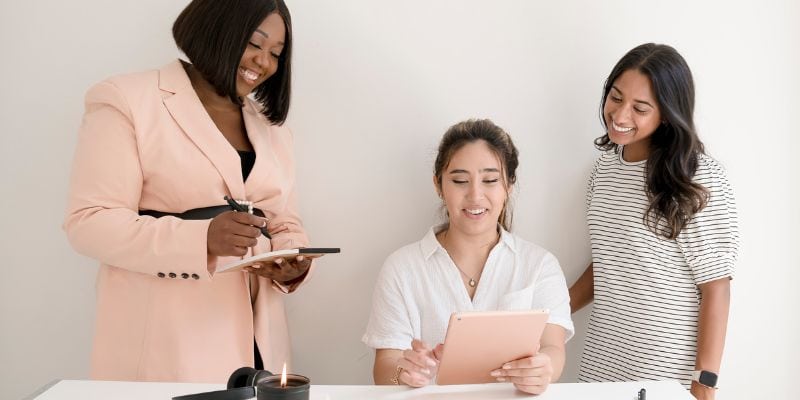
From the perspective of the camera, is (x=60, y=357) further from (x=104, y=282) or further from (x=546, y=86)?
(x=546, y=86)

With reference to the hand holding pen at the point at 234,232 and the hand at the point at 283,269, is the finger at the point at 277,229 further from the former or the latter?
the hand holding pen at the point at 234,232

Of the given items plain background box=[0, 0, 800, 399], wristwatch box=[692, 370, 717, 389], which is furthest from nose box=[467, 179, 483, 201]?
wristwatch box=[692, 370, 717, 389]

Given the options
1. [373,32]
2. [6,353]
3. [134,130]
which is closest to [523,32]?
[373,32]

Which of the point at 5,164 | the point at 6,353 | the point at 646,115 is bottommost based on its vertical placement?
the point at 6,353

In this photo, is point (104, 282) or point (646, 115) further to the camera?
point (646, 115)

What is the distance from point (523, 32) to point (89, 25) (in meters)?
1.37

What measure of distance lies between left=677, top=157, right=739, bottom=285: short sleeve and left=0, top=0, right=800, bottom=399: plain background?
339mm

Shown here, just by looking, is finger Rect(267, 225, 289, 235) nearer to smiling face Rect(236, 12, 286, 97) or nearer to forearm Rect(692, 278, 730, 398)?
smiling face Rect(236, 12, 286, 97)

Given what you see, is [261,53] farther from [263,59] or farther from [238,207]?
[238,207]

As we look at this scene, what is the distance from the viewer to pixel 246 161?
206 cm

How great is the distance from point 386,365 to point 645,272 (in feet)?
2.72

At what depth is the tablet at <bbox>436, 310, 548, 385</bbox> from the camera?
4.95 ft

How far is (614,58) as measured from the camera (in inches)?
98.5

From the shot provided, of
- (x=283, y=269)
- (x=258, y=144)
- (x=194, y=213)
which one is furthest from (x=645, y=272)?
(x=194, y=213)
